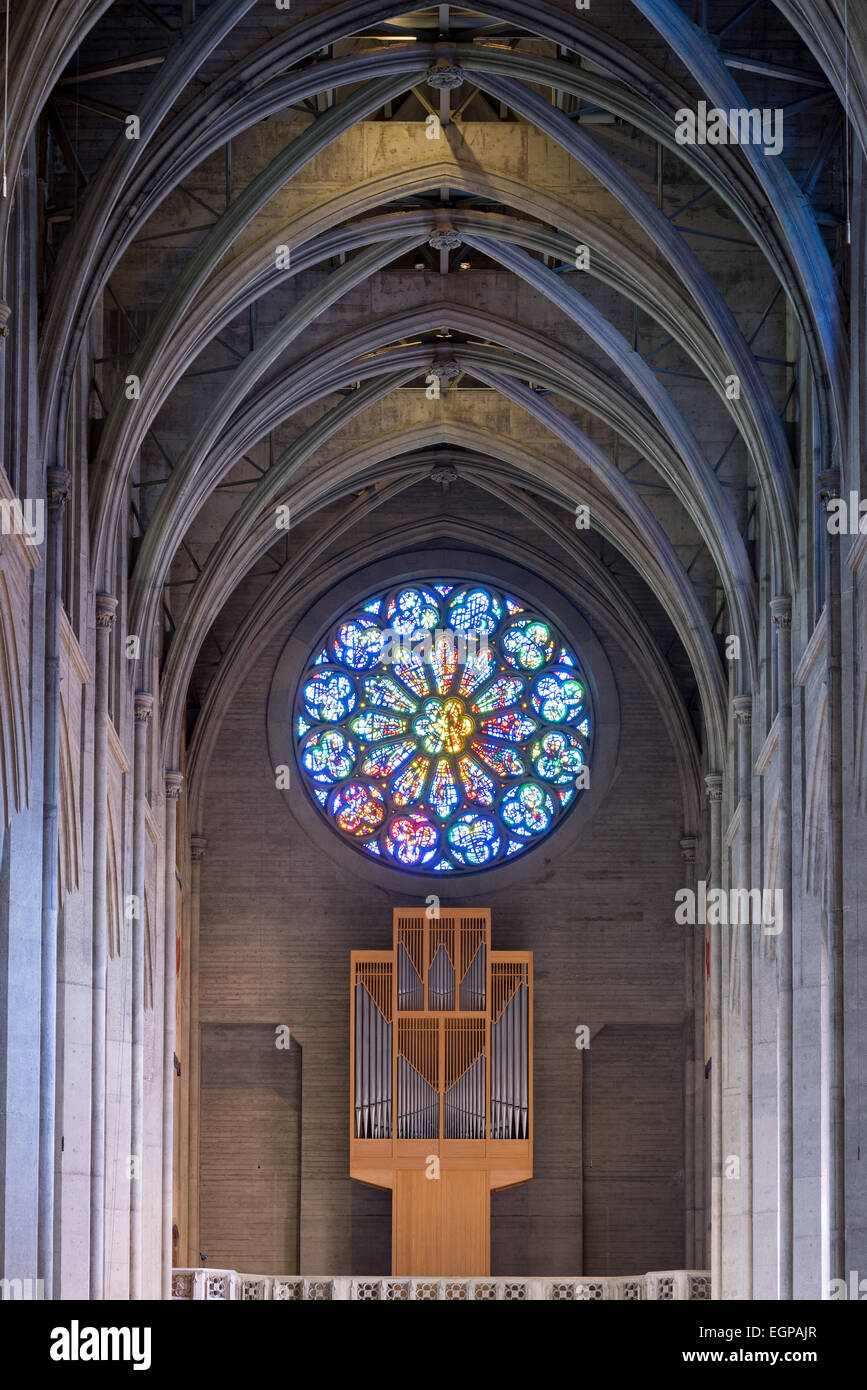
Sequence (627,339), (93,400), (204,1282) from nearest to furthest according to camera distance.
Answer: (93,400) → (627,339) → (204,1282)

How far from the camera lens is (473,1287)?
3588 centimetres

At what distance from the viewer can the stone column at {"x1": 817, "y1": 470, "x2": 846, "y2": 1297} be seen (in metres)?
21.4

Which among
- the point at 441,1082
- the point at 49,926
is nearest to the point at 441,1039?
the point at 441,1082

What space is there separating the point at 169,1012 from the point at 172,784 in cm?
366

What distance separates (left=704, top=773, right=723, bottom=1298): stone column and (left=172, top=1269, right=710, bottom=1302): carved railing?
654mm

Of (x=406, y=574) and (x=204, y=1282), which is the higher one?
(x=406, y=574)

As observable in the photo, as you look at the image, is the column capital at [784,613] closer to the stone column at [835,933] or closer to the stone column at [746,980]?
the stone column at [835,933]

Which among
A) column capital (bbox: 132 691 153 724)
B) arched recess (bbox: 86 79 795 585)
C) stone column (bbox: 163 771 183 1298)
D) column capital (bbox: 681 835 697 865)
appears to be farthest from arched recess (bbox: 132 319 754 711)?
column capital (bbox: 681 835 697 865)

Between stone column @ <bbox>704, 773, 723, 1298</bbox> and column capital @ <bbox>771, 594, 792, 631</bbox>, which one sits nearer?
column capital @ <bbox>771, 594, 792, 631</bbox>

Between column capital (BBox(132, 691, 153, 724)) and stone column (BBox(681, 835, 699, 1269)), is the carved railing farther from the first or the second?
column capital (BBox(132, 691, 153, 724))

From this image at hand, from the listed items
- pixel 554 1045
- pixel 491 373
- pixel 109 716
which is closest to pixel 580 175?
pixel 491 373

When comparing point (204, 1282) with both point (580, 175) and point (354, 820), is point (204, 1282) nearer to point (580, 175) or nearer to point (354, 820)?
point (354, 820)

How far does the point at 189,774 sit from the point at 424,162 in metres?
13.5

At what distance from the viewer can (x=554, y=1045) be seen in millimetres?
39156
